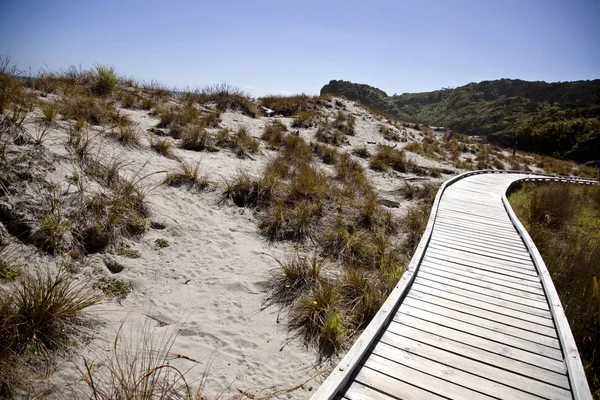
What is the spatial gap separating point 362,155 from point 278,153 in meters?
4.56

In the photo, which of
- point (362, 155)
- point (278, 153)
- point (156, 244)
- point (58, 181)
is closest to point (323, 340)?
point (156, 244)

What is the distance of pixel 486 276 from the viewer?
16.3 ft

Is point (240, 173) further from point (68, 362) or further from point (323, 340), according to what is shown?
point (68, 362)

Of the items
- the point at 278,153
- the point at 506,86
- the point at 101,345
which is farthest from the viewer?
the point at 506,86

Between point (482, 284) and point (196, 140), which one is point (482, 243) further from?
point (196, 140)

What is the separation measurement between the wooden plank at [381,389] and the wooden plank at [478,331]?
37.8 inches

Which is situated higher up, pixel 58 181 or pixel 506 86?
pixel 506 86

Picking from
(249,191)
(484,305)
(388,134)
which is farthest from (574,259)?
(388,134)

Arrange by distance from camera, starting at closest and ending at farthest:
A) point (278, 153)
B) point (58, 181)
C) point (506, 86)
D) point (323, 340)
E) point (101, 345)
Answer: point (101, 345), point (323, 340), point (58, 181), point (278, 153), point (506, 86)

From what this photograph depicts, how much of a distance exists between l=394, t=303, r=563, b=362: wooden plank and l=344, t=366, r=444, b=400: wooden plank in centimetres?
96

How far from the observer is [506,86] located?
85875 mm

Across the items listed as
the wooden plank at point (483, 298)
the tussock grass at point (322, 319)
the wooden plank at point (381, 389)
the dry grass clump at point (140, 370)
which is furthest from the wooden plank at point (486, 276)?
the dry grass clump at point (140, 370)

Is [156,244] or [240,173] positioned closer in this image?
[156,244]

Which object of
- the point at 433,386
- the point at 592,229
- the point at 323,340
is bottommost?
the point at 323,340
